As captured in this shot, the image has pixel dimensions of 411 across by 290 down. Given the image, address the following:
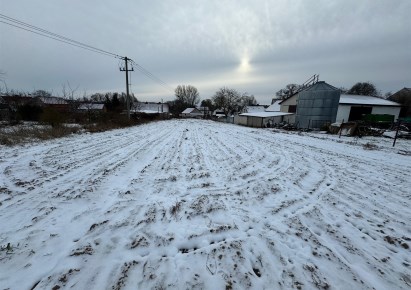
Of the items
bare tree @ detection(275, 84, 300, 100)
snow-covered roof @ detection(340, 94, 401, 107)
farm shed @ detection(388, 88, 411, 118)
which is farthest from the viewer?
bare tree @ detection(275, 84, 300, 100)

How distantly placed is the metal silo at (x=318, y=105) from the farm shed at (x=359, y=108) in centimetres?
541

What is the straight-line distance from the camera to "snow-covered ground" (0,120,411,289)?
2.47 meters

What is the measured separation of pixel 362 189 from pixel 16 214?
26.5 feet

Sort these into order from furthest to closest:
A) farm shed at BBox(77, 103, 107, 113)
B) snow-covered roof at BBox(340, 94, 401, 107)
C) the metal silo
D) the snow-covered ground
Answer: snow-covered roof at BBox(340, 94, 401, 107)
the metal silo
farm shed at BBox(77, 103, 107, 113)
the snow-covered ground

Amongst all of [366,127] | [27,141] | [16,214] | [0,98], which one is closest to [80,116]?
[0,98]

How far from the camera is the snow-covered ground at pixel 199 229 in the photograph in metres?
2.47

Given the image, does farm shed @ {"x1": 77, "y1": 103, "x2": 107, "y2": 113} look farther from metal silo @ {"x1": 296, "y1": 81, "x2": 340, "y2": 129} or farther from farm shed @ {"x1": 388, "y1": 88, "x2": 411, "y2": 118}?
farm shed @ {"x1": 388, "y1": 88, "x2": 411, "y2": 118}

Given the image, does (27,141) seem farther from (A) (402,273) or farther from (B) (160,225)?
(A) (402,273)

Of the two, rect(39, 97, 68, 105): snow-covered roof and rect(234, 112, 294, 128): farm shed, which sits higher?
rect(39, 97, 68, 105): snow-covered roof

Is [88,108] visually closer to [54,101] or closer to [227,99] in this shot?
[54,101]

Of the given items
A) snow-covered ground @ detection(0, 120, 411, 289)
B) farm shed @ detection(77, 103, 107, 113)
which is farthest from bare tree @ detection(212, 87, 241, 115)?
snow-covered ground @ detection(0, 120, 411, 289)

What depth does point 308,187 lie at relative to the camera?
5453mm

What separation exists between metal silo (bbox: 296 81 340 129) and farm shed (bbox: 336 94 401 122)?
213 inches

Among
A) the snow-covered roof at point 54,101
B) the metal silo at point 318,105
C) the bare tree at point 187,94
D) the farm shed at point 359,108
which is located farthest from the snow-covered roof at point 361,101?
the bare tree at point 187,94
